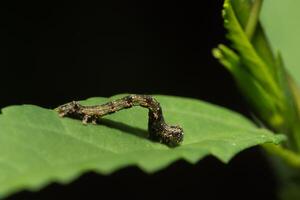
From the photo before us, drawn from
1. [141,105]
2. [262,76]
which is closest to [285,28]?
[262,76]

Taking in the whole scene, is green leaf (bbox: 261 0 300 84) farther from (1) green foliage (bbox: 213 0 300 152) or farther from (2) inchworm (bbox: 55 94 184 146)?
(2) inchworm (bbox: 55 94 184 146)

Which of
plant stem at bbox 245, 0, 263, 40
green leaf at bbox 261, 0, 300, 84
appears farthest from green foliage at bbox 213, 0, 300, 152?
green leaf at bbox 261, 0, 300, 84

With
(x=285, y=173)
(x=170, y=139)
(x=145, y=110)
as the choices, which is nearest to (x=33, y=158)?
(x=170, y=139)

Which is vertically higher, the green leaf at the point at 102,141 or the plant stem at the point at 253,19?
the plant stem at the point at 253,19

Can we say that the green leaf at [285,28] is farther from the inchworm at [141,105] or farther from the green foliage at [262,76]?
the inchworm at [141,105]

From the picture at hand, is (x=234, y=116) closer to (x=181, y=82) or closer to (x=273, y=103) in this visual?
(x=273, y=103)

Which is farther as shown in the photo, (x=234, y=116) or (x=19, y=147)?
(x=234, y=116)

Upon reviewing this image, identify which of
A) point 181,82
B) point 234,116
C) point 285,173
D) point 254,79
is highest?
point 254,79

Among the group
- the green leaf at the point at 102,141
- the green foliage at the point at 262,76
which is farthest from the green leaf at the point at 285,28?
the green leaf at the point at 102,141
